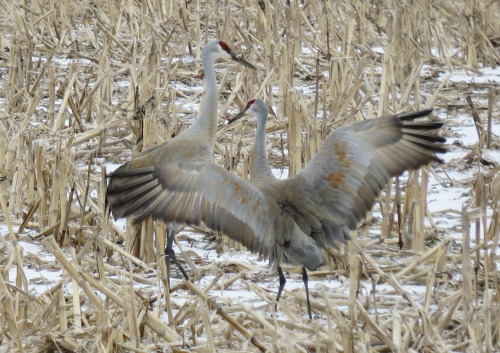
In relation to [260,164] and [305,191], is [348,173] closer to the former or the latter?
[305,191]

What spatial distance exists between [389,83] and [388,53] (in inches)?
8.2

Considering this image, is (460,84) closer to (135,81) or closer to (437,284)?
(135,81)

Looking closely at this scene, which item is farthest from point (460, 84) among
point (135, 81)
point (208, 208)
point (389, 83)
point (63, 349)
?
point (63, 349)

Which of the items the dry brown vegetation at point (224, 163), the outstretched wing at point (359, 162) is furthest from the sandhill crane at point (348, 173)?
the dry brown vegetation at point (224, 163)

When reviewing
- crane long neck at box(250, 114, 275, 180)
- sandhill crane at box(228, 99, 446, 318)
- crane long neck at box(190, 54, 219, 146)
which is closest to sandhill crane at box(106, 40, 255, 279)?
crane long neck at box(190, 54, 219, 146)

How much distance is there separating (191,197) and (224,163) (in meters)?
1.63

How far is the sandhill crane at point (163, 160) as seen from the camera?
402 cm

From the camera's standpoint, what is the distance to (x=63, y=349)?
349cm

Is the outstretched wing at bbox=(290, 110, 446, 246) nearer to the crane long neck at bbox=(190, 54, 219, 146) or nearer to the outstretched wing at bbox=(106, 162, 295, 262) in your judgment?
the outstretched wing at bbox=(106, 162, 295, 262)

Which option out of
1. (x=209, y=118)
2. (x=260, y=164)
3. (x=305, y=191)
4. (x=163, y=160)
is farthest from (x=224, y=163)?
(x=305, y=191)

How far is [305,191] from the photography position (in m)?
4.38

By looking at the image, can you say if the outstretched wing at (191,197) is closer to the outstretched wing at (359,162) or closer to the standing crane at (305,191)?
the standing crane at (305,191)

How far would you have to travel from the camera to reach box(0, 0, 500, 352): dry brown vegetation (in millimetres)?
3498

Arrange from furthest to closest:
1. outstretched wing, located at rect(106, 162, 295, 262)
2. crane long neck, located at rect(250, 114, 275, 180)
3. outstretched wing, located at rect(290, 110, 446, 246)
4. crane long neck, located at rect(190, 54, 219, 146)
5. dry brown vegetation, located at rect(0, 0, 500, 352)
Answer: crane long neck, located at rect(190, 54, 219, 146)
crane long neck, located at rect(250, 114, 275, 180)
outstretched wing, located at rect(290, 110, 446, 246)
outstretched wing, located at rect(106, 162, 295, 262)
dry brown vegetation, located at rect(0, 0, 500, 352)
